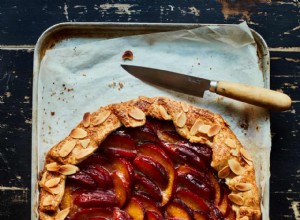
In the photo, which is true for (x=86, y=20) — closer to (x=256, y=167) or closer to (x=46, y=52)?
(x=46, y=52)

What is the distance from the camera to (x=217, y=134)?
3355mm

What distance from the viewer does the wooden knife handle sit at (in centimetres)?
339

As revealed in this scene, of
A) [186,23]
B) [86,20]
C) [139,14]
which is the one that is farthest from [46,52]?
[186,23]

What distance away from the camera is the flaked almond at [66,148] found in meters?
3.36

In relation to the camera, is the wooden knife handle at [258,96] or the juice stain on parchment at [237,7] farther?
the juice stain on parchment at [237,7]

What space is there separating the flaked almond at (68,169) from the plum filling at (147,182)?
3 cm

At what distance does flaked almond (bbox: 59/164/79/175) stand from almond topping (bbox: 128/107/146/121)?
0.43 m

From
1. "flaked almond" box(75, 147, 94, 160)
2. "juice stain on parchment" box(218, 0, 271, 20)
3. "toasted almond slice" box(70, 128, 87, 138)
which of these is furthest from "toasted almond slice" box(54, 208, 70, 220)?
"juice stain on parchment" box(218, 0, 271, 20)

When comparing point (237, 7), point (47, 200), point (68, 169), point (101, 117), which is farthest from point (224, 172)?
point (237, 7)

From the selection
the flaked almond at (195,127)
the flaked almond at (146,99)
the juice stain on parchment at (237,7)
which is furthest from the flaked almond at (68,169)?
the juice stain on parchment at (237,7)

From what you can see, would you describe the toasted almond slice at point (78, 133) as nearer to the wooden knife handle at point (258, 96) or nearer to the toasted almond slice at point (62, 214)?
the toasted almond slice at point (62, 214)

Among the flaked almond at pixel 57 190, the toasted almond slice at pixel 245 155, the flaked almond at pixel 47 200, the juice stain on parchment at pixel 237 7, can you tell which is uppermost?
the juice stain on parchment at pixel 237 7

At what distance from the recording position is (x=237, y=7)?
12.4ft

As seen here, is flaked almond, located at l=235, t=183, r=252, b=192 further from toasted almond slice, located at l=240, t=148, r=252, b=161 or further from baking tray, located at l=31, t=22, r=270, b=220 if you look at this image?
baking tray, located at l=31, t=22, r=270, b=220
